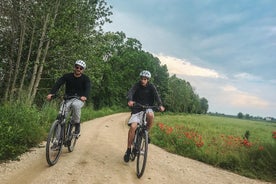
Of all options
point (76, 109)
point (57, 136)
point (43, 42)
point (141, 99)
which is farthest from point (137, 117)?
point (43, 42)

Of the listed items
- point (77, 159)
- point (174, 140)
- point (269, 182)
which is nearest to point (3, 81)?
point (174, 140)

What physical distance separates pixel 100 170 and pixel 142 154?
3.43 ft

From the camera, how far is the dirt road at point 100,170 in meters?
6.17

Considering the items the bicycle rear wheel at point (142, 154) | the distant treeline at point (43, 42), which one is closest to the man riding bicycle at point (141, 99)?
the bicycle rear wheel at point (142, 154)

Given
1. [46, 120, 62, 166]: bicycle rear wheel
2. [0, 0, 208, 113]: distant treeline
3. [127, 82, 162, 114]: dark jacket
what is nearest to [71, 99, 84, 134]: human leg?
[46, 120, 62, 166]: bicycle rear wheel

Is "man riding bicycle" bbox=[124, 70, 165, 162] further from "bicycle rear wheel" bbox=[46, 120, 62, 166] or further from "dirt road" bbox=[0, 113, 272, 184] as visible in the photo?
"bicycle rear wheel" bbox=[46, 120, 62, 166]

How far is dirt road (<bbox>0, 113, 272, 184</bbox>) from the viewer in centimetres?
617

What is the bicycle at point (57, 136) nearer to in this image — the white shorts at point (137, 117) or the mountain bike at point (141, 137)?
the white shorts at point (137, 117)

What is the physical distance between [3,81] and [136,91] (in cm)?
1297

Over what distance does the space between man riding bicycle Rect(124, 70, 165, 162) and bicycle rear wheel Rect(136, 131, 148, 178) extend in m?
0.30

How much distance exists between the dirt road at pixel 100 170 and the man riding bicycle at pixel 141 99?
868 millimetres

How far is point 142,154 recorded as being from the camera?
23.9ft

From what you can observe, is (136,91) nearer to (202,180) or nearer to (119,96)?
(202,180)

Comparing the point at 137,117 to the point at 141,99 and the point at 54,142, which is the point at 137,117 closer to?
the point at 141,99
